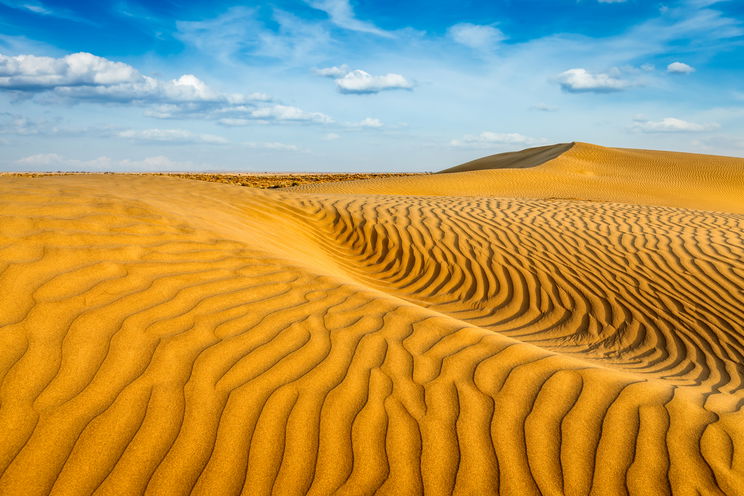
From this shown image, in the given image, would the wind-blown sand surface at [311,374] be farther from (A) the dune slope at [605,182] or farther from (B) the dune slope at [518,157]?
(B) the dune slope at [518,157]

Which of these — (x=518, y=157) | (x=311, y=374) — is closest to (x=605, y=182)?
(x=518, y=157)

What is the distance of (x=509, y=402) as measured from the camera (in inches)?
103

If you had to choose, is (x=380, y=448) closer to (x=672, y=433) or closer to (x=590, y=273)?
(x=672, y=433)

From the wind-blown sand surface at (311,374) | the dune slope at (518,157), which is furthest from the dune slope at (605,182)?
the wind-blown sand surface at (311,374)

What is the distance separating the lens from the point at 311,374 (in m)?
2.73

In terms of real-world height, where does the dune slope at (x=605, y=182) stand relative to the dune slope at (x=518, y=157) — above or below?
below

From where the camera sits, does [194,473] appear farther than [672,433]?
No

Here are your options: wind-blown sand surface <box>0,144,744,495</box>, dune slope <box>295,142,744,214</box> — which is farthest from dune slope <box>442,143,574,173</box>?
wind-blown sand surface <box>0,144,744,495</box>

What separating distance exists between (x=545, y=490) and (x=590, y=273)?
15.2 feet

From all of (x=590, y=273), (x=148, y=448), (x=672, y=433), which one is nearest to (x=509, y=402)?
(x=672, y=433)

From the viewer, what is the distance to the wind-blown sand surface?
2146 mm

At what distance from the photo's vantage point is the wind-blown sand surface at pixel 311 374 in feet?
7.04

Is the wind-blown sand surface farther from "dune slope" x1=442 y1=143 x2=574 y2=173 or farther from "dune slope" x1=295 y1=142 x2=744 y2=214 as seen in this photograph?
"dune slope" x1=442 y1=143 x2=574 y2=173

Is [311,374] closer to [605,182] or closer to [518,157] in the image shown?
[605,182]
